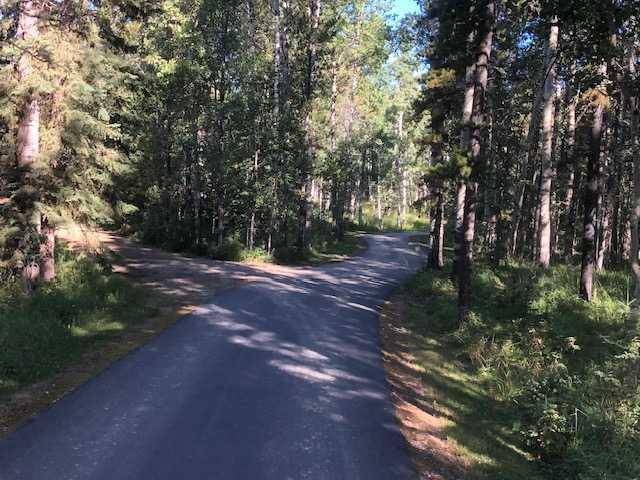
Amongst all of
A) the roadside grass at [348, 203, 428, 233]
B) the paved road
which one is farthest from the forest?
the roadside grass at [348, 203, 428, 233]

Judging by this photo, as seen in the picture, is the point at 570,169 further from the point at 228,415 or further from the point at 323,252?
the point at 228,415

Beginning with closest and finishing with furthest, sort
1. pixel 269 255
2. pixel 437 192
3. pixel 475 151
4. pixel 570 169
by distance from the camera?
pixel 475 151, pixel 437 192, pixel 269 255, pixel 570 169

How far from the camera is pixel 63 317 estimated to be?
1054 cm

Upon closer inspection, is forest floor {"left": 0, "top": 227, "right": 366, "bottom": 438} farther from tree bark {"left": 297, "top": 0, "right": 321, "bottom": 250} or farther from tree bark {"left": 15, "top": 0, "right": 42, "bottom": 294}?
tree bark {"left": 297, "top": 0, "right": 321, "bottom": 250}

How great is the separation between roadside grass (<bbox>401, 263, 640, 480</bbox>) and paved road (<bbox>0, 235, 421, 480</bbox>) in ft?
4.02

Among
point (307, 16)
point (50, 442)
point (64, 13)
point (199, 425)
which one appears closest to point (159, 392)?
point (199, 425)

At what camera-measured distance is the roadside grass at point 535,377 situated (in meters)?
6.32

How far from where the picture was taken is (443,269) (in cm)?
2209

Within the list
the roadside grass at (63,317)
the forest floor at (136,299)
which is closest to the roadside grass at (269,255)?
the forest floor at (136,299)

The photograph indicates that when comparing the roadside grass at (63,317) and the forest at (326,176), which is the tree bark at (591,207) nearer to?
the forest at (326,176)

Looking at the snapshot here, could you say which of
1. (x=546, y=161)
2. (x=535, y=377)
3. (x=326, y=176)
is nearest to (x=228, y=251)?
(x=326, y=176)

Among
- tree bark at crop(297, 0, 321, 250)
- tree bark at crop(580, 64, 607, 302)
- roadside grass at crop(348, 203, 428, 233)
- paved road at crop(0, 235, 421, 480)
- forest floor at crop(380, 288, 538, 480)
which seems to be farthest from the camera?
roadside grass at crop(348, 203, 428, 233)

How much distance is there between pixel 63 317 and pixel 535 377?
897 cm

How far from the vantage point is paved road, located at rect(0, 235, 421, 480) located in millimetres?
5387
